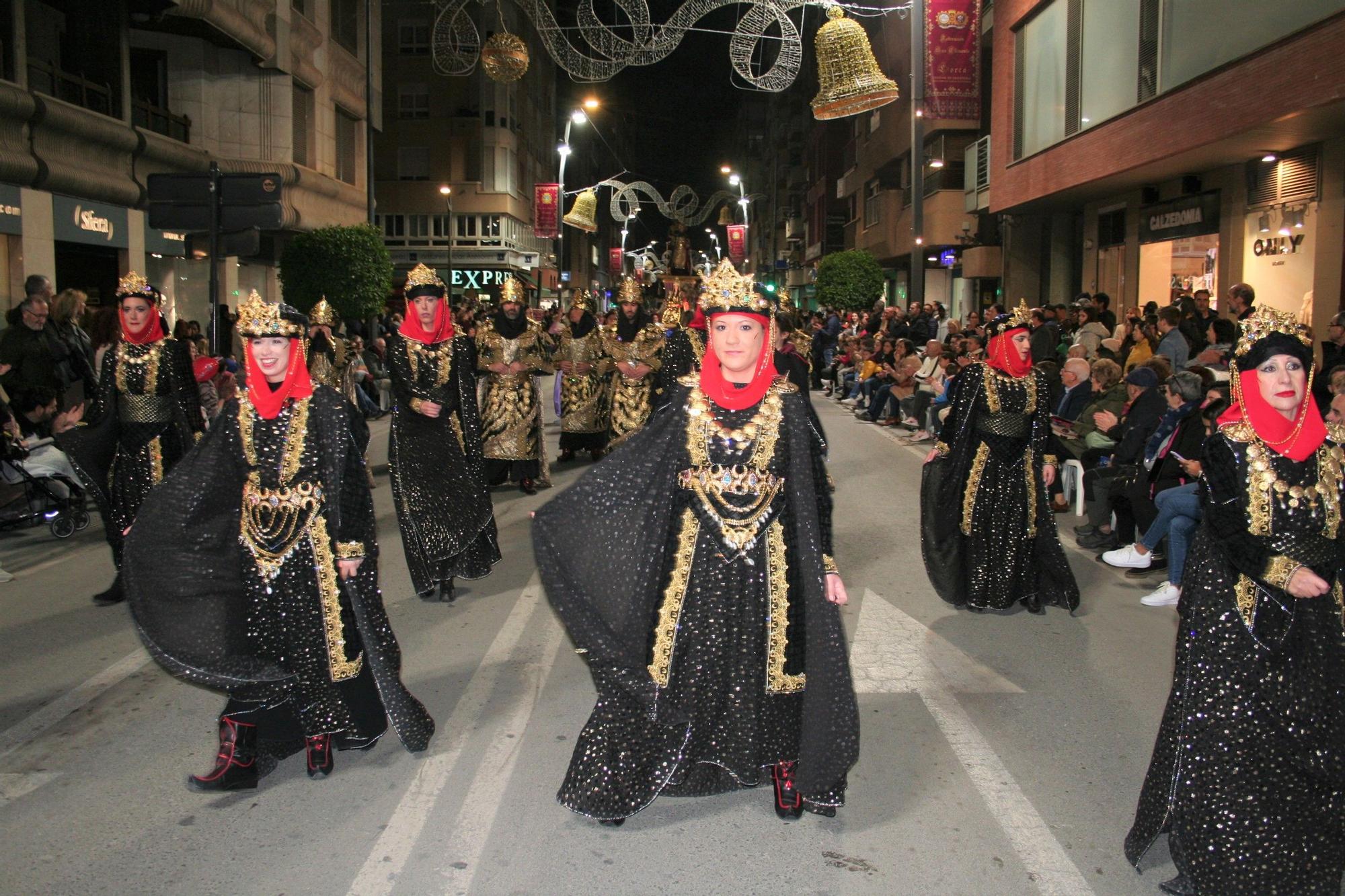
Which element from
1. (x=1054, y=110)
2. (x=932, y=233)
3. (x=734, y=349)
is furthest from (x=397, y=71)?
(x=734, y=349)

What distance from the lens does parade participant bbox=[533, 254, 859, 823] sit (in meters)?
4.11

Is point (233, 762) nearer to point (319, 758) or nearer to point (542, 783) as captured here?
point (319, 758)

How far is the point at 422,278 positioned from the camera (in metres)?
7.78

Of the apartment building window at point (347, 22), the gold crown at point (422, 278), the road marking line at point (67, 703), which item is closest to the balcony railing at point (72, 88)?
the apartment building window at point (347, 22)

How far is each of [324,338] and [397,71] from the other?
144 ft

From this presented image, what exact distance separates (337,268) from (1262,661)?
22702 mm

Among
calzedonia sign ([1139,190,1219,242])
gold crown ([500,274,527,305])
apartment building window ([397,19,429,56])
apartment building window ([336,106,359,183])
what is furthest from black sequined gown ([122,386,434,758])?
apartment building window ([397,19,429,56])

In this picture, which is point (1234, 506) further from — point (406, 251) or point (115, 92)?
point (406, 251)

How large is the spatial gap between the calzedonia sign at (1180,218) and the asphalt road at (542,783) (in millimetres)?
12609

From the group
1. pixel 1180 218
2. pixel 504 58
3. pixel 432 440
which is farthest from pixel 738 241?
pixel 432 440

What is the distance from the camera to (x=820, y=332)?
28734 mm

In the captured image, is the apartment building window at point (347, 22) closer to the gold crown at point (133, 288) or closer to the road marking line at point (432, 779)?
the gold crown at point (133, 288)

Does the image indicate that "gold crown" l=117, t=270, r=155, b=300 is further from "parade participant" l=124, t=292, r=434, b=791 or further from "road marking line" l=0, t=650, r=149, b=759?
"parade participant" l=124, t=292, r=434, b=791

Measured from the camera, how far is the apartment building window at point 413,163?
174 ft
